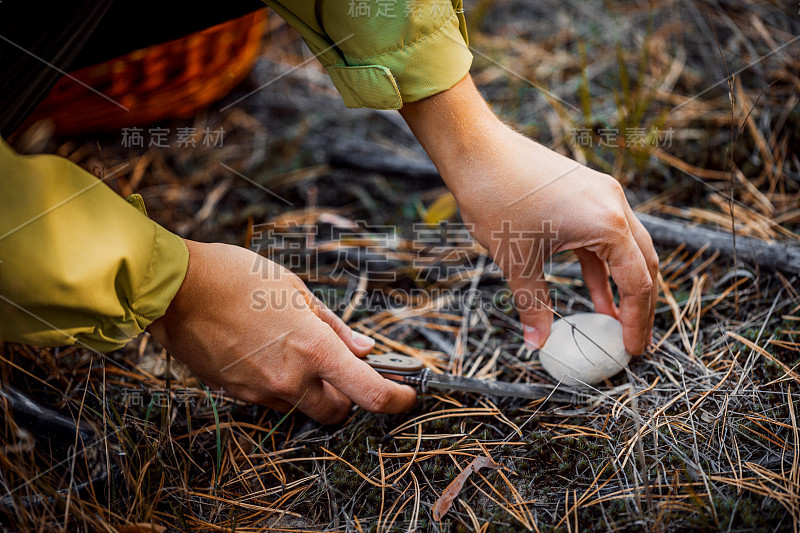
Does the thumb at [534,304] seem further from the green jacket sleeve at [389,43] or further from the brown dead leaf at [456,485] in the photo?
the green jacket sleeve at [389,43]

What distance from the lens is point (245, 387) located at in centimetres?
120

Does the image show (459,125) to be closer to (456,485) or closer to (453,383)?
(453,383)

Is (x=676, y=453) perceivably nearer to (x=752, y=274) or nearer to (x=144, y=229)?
(x=752, y=274)

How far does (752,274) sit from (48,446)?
5.76 feet

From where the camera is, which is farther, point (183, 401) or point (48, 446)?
point (183, 401)

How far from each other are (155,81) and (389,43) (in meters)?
1.19

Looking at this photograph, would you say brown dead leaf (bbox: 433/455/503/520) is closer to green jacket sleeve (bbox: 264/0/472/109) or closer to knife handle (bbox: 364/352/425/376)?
knife handle (bbox: 364/352/425/376)

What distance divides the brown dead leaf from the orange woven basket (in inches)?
62.1

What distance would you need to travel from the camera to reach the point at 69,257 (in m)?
0.90

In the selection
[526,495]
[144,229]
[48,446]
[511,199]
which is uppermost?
[144,229]

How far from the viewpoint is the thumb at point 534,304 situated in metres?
1.28

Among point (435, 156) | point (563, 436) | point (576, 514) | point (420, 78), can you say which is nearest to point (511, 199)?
point (435, 156)

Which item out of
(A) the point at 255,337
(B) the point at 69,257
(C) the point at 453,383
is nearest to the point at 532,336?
(C) the point at 453,383

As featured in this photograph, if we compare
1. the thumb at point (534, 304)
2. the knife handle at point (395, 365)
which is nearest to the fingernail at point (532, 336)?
the thumb at point (534, 304)
